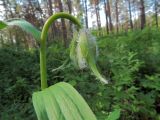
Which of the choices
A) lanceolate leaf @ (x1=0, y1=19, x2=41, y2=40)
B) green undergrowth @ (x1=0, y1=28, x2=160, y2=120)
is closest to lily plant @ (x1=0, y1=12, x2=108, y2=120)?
lanceolate leaf @ (x1=0, y1=19, x2=41, y2=40)

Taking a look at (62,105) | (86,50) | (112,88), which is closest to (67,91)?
(62,105)

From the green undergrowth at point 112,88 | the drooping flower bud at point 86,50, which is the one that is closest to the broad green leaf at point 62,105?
the drooping flower bud at point 86,50

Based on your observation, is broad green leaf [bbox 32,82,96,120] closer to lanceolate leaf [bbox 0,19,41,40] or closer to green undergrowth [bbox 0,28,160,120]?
lanceolate leaf [bbox 0,19,41,40]

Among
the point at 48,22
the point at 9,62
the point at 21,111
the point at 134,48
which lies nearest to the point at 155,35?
the point at 134,48

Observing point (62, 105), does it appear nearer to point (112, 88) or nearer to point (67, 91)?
point (67, 91)

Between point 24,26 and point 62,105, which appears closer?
point 62,105

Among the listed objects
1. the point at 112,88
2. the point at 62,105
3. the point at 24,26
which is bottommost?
the point at 112,88

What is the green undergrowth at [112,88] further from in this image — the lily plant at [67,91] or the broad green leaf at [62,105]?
the broad green leaf at [62,105]

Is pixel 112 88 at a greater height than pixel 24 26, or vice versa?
pixel 24 26

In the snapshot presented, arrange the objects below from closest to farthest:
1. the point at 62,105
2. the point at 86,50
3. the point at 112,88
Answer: the point at 62,105 < the point at 86,50 < the point at 112,88
